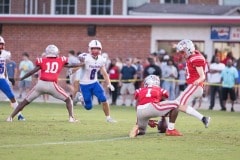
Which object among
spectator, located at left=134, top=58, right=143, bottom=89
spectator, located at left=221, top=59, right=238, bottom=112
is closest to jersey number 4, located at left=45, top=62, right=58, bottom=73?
spectator, located at left=221, top=59, right=238, bottom=112

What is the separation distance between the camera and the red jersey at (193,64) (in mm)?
18016

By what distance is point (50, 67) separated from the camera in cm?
2039

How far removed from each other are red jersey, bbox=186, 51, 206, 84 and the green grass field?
3.83 ft

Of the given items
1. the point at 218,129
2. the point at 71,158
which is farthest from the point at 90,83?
the point at 71,158

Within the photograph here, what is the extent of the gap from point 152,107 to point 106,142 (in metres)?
1.43

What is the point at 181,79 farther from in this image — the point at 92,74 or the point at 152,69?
the point at 92,74

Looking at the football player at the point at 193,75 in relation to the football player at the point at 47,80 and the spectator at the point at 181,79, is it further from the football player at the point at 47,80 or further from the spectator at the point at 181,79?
the spectator at the point at 181,79

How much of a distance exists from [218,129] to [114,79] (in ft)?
49.4

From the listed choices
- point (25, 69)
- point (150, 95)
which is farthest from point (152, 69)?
point (150, 95)

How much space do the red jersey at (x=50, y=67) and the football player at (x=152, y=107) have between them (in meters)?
3.61

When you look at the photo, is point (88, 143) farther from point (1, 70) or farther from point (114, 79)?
point (114, 79)

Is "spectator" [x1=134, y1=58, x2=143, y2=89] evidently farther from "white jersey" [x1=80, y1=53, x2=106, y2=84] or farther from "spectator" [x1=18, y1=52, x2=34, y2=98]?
"white jersey" [x1=80, y1=53, x2=106, y2=84]

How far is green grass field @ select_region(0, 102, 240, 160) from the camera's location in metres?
14.0

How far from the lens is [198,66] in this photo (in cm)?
1800
